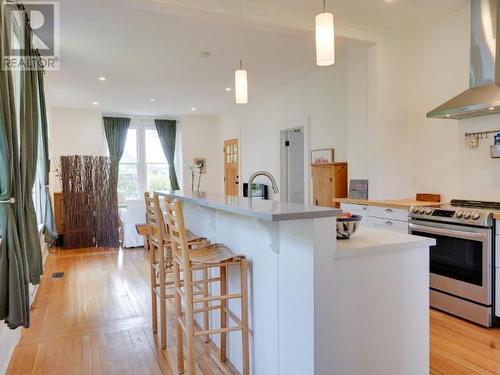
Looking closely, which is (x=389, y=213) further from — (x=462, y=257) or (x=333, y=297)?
(x=333, y=297)

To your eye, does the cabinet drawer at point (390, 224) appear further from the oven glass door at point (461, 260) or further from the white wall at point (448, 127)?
the white wall at point (448, 127)

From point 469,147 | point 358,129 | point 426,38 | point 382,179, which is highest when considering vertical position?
point 426,38

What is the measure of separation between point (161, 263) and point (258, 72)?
3736mm

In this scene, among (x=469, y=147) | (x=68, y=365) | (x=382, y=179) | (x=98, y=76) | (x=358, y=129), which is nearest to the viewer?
(x=68, y=365)

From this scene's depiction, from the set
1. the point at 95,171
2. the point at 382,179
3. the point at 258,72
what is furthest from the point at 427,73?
the point at 95,171

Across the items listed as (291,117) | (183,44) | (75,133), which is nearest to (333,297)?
(183,44)

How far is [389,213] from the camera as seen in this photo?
373 cm

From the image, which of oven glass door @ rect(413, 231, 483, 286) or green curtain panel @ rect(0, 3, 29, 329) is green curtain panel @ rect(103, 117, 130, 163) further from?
oven glass door @ rect(413, 231, 483, 286)

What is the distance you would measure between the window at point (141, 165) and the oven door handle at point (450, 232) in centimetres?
686

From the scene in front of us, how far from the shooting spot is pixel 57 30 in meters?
3.70

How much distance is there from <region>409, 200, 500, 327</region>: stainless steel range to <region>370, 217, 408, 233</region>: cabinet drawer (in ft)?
0.36

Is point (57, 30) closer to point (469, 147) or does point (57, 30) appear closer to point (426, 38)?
point (426, 38)

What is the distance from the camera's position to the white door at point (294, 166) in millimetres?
6535

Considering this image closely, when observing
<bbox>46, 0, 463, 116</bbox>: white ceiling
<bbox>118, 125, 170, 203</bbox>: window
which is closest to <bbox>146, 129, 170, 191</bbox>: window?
<bbox>118, 125, 170, 203</bbox>: window
